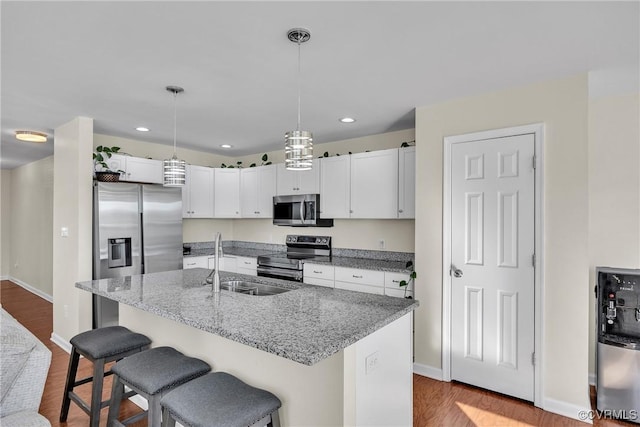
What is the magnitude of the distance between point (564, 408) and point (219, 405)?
253 centimetres

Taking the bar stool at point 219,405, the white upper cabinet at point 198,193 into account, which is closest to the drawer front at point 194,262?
the white upper cabinet at point 198,193

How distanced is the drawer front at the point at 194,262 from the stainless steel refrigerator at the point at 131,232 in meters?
0.53

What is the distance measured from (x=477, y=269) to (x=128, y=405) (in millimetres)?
2951

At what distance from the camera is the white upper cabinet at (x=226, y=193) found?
17.7 feet

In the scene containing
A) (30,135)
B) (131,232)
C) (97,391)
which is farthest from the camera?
(30,135)

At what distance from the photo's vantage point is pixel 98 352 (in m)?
2.15

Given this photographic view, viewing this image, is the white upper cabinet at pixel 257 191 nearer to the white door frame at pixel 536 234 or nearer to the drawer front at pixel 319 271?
the drawer front at pixel 319 271

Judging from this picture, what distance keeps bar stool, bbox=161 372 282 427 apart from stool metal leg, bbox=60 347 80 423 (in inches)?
46.2

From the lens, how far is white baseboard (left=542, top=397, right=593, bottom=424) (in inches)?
99.5

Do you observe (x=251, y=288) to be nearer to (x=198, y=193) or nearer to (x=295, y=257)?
(x=295, y=257)

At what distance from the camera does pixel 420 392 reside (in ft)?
9.62

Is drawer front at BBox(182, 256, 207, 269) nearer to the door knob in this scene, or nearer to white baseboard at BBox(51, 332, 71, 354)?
white baseboard at BBox(51, 332, 71, 354)

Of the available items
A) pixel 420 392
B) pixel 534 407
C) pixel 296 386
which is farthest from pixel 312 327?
pixel 534 407

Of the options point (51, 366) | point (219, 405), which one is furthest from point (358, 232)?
point (51, 366)
